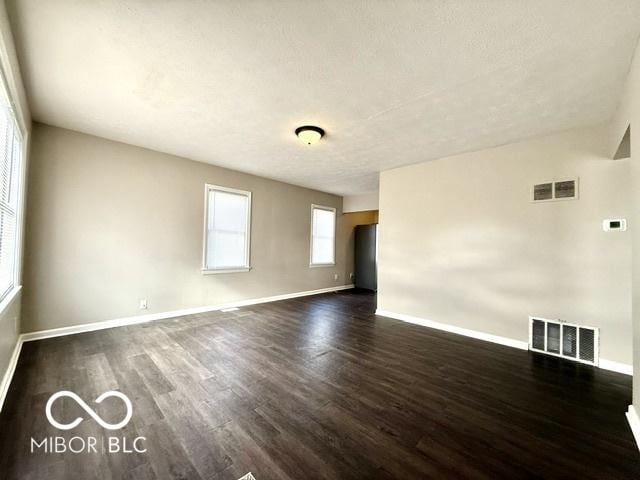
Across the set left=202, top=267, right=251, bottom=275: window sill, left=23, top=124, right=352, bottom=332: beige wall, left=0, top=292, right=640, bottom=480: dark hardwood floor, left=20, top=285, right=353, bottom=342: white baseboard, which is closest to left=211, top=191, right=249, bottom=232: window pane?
left=23, top=124, right=352, bottom=332: beige wall

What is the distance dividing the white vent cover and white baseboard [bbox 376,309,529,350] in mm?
161

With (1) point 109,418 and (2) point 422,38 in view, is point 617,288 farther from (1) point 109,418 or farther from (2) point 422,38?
(1) point 109,418

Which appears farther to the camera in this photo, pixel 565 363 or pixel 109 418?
pixel 565 363

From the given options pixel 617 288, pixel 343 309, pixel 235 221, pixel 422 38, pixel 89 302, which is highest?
pixel 422 38

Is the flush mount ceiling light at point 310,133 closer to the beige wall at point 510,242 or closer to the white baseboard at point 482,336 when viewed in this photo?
the beige wall at point 510,242

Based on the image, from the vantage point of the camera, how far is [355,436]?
1.66 m

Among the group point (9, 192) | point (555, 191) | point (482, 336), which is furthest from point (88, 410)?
point (555, 191)

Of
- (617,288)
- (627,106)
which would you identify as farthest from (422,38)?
(617,288)

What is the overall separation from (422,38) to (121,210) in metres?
4.25

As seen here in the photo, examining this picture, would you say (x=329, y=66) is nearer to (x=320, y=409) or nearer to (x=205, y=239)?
(x=320, y=409)

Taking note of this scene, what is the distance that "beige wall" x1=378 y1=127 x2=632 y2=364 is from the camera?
2729 mm

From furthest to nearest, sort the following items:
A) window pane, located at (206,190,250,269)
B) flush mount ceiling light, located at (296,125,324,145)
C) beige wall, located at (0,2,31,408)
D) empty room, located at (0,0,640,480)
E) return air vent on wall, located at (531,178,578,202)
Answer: window pane, located at (206,190,250,269), flush mount ceiling light, located at (296,125,324,145), return air vent on wall, located at (531,178,578,202), beige wall, located at (0,2,31,408), empty room, located at (0,0,640,480)

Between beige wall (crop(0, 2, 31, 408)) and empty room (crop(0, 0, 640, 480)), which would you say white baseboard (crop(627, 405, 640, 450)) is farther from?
beige wall (crop(0, 2, 31, 408))

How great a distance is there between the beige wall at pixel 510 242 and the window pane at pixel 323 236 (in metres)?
2.35
